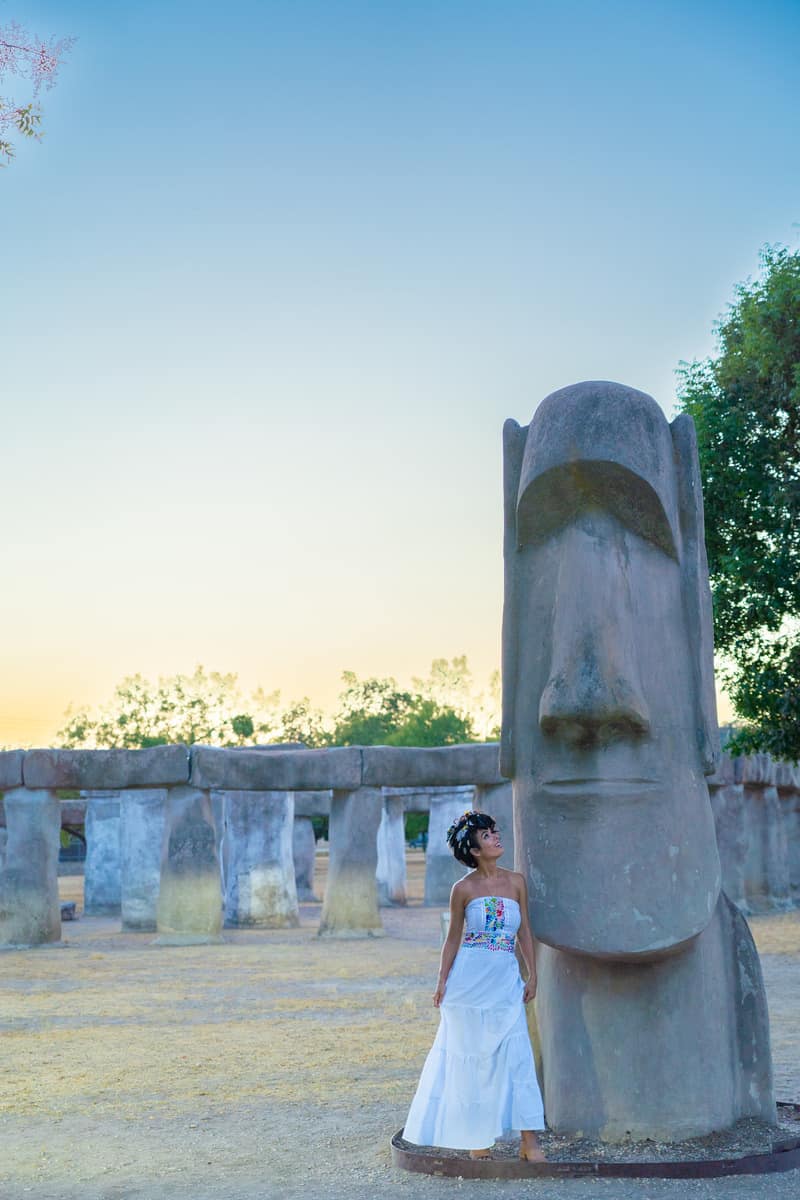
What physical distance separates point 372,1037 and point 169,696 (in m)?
54.0

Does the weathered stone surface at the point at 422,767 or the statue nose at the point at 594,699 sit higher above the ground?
the weathered stone surface at the point at 422,767

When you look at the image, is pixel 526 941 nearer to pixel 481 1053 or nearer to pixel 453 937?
pixel 453 937

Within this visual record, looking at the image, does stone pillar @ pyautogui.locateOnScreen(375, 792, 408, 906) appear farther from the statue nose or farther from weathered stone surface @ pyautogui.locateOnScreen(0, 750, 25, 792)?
the statue nose

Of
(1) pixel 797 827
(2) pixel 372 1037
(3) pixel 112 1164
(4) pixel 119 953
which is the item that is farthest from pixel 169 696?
(3) pixel 112 1164

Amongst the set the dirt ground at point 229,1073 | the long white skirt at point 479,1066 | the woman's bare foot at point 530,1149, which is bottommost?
the dirt ground at point 229,1073

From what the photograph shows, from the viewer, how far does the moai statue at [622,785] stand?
20.2ft

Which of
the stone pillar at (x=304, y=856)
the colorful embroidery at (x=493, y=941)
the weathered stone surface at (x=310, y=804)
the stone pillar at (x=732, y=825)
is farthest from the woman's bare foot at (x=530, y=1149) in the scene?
the stone pillar at (x=304, y=856)

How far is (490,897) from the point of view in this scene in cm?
621

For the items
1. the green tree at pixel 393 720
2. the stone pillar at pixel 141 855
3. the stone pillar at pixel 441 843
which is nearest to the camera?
the stone pillar at pixel 141 855

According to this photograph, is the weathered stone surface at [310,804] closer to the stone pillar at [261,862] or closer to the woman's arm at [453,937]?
the stone pillar at [261,862]

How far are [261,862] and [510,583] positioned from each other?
55.6 feet

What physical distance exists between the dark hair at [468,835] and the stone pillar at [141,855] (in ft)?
55.6

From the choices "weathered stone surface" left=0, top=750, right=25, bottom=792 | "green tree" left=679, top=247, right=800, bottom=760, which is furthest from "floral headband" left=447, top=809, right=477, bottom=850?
"weathered stone surface" left=0, top=750, right=25, bottom=792

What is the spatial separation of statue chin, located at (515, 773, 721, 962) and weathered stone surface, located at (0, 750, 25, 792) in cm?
1454
